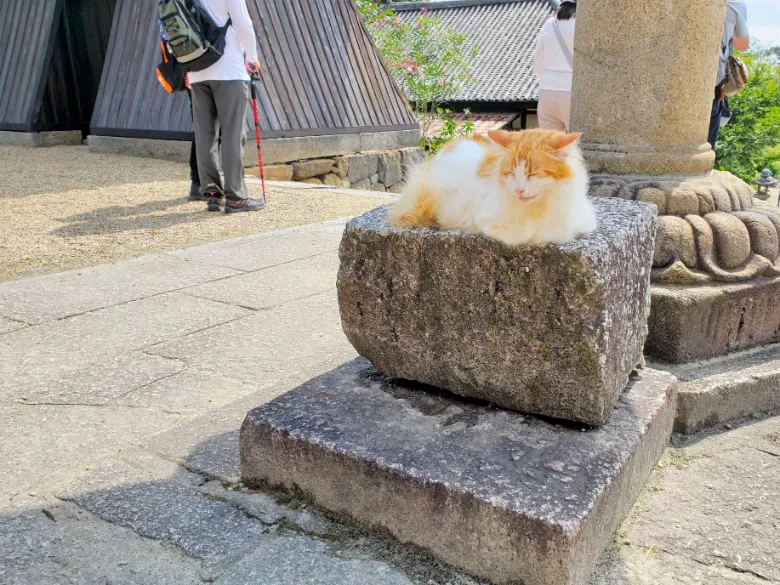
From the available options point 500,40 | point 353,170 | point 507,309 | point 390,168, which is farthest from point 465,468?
point 500,40

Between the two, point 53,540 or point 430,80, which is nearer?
point 53,540

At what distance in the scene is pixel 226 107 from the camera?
5.15 m

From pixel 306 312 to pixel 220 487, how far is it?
151 cm

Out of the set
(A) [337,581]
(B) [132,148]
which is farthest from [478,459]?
(B) [132,148]

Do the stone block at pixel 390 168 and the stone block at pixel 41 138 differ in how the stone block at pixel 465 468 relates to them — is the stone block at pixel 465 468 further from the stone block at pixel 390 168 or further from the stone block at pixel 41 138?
the stone block at pixel 41 138

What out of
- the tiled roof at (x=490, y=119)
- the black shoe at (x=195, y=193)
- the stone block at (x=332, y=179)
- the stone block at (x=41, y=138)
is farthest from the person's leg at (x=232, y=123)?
the tiled roof at (x=490, y=119)

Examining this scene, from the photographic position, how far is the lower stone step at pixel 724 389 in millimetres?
2250

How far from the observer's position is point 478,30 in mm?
23328

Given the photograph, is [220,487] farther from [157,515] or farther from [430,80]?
[430,80]

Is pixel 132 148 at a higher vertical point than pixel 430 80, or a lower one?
lower

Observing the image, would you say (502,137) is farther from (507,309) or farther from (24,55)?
(24,55)

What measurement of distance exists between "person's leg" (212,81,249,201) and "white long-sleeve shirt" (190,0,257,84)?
2.7 inches

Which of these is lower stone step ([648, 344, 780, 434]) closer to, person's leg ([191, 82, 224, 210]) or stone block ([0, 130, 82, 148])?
person's leg ([191, 82, 224, 210])

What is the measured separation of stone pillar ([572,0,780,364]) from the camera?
8.02 feet
